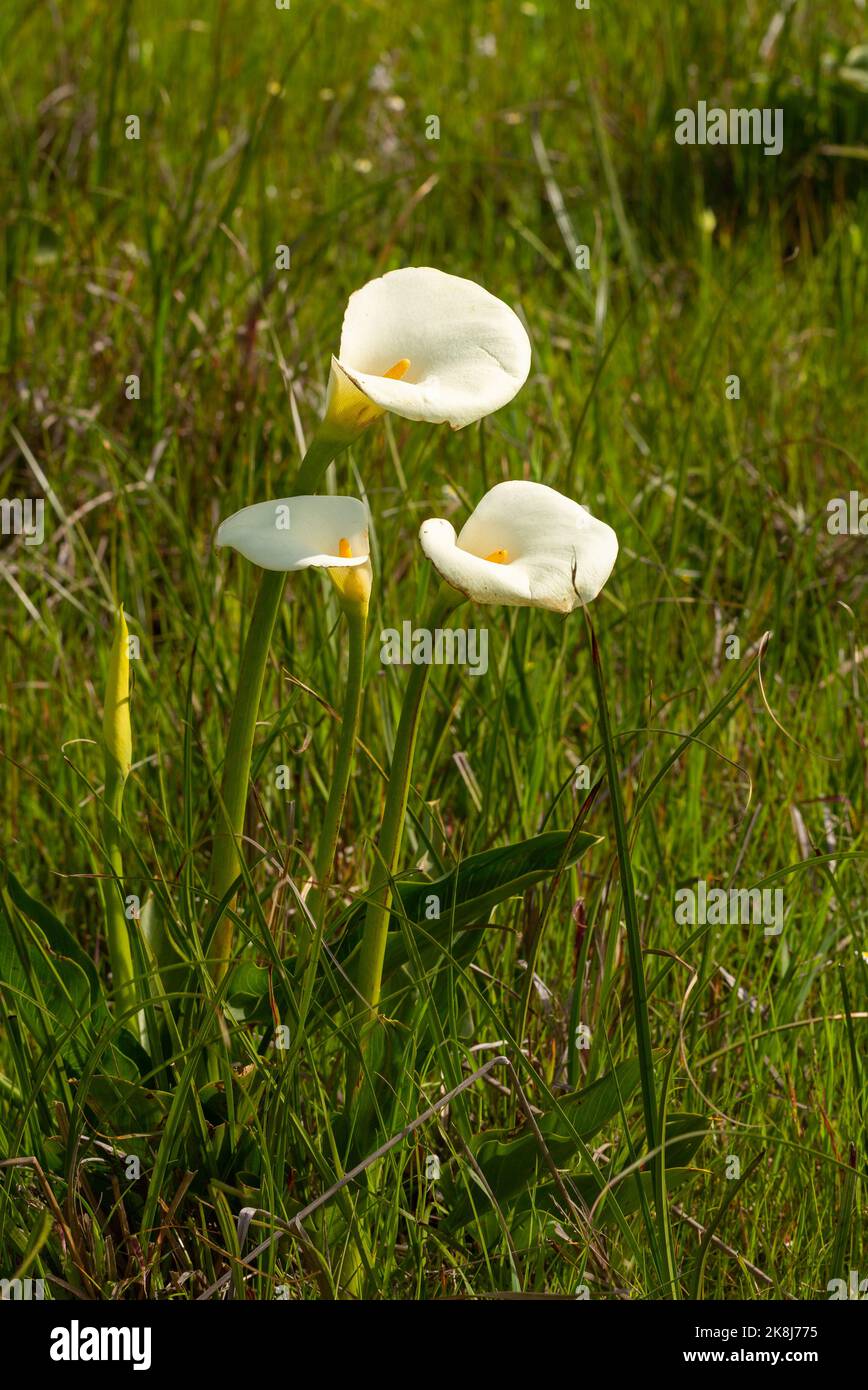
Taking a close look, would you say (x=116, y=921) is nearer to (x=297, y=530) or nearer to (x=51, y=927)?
(x=51, y=927)

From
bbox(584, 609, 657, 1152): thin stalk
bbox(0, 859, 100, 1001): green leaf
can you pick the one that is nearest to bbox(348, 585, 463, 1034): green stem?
bbox(584, 609, 657, 1152): thin stalk

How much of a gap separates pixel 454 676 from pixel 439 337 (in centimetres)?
66

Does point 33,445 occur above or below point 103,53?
below

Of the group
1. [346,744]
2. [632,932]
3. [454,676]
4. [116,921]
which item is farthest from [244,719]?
[454,676]

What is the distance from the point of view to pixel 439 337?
38.5 inches

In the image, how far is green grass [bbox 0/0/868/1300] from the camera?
1.04 meters

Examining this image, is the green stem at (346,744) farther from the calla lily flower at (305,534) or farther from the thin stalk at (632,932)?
the thin stalk at (632,932)

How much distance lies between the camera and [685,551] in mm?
2064

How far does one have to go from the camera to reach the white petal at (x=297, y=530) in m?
0.88

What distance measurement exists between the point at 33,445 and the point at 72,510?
0.53 ft

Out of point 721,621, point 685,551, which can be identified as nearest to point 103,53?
point 685,551

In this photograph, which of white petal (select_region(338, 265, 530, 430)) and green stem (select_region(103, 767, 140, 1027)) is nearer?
white petal (select_region(338, 265, 530, 430))

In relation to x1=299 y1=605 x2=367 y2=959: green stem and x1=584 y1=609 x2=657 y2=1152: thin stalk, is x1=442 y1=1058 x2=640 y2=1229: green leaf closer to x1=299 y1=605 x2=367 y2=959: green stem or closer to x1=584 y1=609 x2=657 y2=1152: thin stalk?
x1=584 y1=609 x2=657 y2=1152: thin stalk
